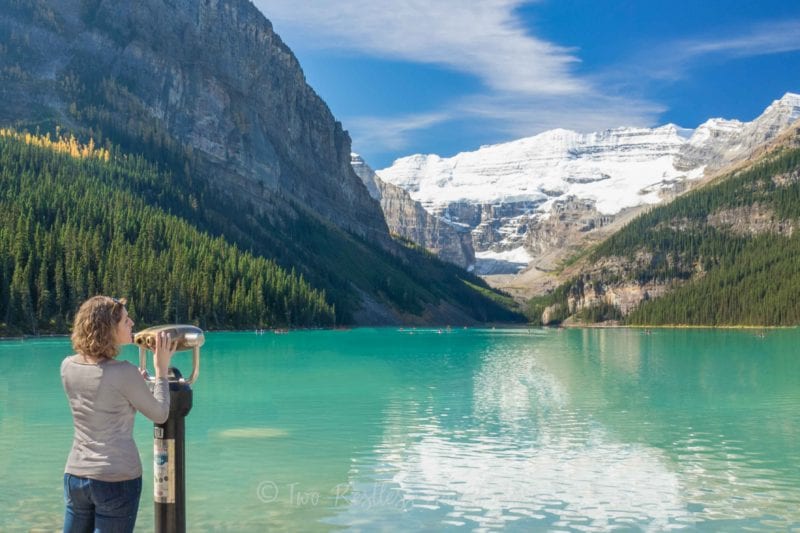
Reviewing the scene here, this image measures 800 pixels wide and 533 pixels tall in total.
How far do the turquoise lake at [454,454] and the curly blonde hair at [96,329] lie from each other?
10705 millimetres

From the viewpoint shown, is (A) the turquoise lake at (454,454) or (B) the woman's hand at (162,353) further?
(A) the turquoise lake at (454,454)

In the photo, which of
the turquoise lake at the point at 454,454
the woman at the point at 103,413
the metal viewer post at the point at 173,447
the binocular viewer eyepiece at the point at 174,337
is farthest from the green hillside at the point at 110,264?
the woman at the point at 103,413

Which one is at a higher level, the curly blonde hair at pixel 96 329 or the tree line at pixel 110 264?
the tree line at pixel 110 264

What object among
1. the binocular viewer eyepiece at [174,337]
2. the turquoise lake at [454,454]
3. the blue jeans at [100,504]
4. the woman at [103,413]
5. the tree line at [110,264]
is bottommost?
the turquoise lake at [454,454]

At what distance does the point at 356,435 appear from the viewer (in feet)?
110

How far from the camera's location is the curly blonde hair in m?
9.23

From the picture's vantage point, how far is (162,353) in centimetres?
998

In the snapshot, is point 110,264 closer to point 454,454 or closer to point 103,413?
point 454,454

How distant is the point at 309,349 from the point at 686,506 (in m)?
87.9

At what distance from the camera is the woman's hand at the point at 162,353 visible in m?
9.91

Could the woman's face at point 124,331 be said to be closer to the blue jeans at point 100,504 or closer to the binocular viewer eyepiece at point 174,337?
the binocular viewer eyepiece at point 174,337

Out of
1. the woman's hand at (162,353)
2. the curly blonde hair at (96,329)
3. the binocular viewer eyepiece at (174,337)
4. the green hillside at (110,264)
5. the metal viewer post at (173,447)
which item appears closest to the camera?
the curly blonde hair at (96,329)

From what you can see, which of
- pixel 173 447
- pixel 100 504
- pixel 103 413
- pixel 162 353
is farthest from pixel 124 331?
pixel 100 504

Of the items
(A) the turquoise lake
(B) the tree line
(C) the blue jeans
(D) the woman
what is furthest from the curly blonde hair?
(B) the tree line
